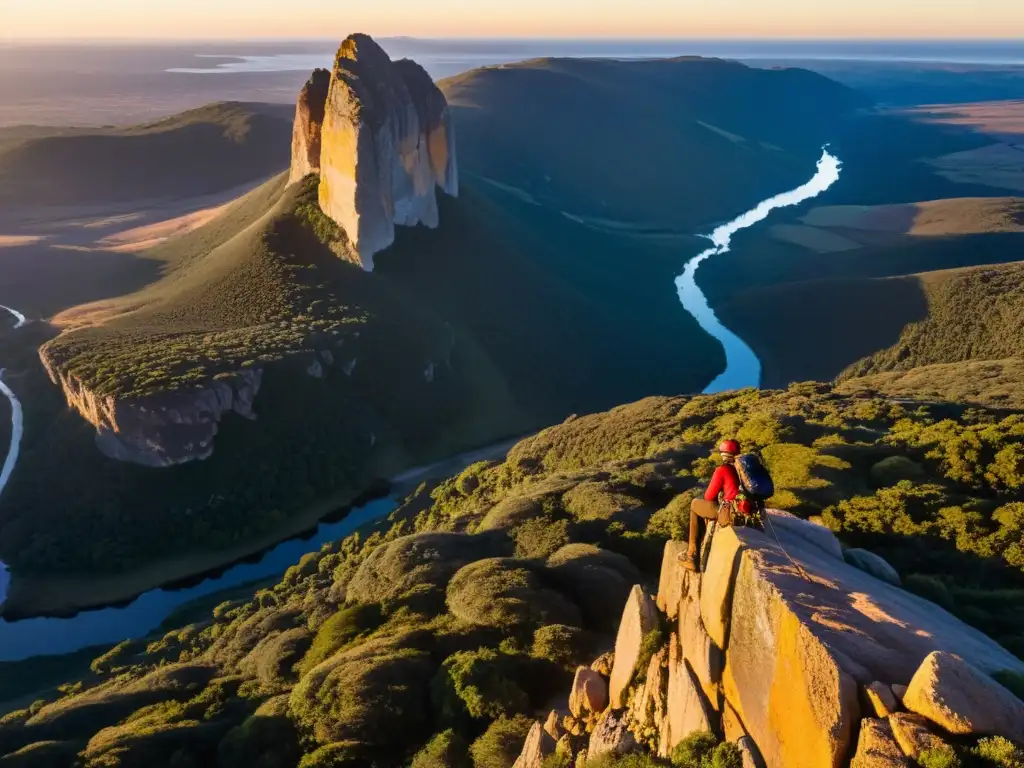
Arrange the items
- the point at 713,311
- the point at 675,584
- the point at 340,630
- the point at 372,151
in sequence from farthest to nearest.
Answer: the point at 713,311 → the point at 372,151 → the point at 340,630 → the point at 675,584

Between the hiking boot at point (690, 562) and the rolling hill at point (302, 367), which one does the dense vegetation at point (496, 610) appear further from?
the rolling hill at point (302, 367)

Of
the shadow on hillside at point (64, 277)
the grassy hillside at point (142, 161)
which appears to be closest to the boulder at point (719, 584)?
the shadow on hillside at point (64, 277)

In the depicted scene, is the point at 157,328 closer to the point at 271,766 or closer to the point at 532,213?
the point at 271,766

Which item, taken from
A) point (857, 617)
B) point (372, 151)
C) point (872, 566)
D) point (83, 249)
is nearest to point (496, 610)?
point (872, 566)

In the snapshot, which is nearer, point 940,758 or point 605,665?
point 940,758

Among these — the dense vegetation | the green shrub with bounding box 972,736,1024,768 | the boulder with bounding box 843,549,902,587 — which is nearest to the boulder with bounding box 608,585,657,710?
the dense vegetation

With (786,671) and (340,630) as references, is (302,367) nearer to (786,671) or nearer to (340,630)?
(340,630)
